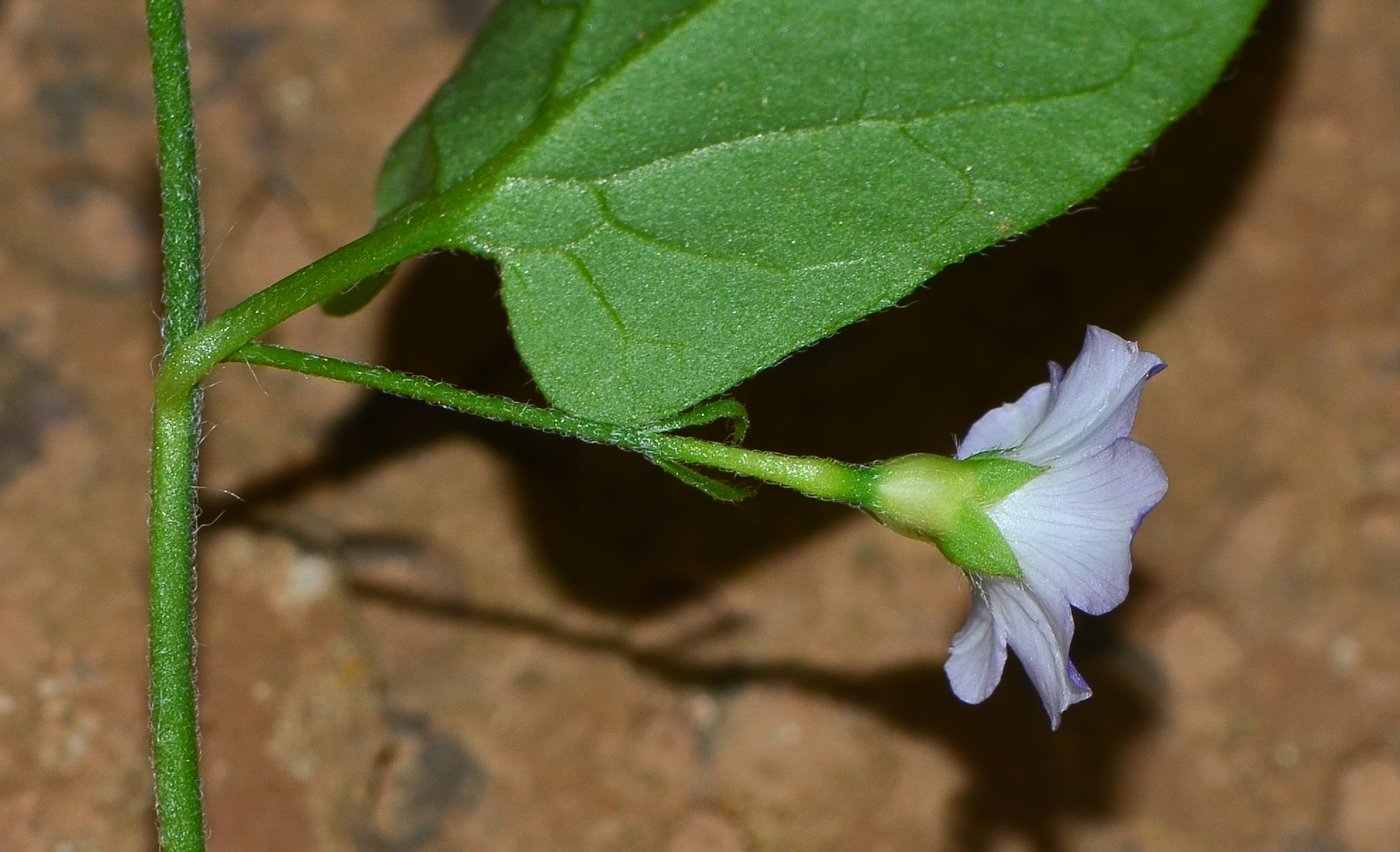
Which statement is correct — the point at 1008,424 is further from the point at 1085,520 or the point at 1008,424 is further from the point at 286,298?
the point at 286,298

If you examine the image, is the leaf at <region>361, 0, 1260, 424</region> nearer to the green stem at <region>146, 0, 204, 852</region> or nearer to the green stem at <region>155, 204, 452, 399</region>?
the green stem at <region>155, 204, 452, 399</region>

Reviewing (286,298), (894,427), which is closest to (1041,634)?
(894,427)

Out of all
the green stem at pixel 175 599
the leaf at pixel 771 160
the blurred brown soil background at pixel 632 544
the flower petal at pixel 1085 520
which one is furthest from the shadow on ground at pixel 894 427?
the flower petal at pixel 1085 520

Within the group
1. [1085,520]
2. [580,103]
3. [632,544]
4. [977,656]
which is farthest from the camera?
[632,544]

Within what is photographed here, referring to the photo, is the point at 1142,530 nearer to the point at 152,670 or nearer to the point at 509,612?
the point at 509,612

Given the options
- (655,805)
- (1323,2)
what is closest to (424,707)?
(655,805)

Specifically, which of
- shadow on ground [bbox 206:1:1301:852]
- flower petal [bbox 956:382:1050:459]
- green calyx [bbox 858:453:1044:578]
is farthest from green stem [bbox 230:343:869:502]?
shadow on ground [bbox 206:1:1301:852]
